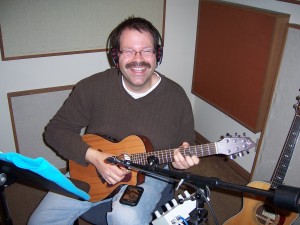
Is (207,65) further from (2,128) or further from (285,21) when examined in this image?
(2,128)

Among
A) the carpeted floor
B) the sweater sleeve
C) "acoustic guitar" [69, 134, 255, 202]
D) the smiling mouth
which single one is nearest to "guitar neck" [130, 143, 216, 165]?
"acoustic guitar" [69, 134, 255, 202]

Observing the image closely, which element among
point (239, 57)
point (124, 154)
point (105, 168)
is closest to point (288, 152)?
point (239, 57)

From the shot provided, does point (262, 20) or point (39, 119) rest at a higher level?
point (262, 20)

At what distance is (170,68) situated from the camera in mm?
2693

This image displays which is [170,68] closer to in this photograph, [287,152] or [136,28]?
[136,28]

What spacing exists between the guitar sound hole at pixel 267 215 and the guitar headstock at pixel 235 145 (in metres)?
0.62

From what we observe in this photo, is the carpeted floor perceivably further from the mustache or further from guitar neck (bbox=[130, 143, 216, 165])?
the mustache

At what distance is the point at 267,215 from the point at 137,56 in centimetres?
117

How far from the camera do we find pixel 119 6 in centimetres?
221

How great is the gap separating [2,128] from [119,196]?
1.25 meters

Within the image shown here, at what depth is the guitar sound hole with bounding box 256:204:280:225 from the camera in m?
1.66

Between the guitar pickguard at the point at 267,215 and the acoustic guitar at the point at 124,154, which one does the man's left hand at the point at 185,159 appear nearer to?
the acoustic guitar at the point at 124,154

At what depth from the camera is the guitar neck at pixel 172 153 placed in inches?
52.9

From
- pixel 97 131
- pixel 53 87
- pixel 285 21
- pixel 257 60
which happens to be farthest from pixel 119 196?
pixel 285 21
